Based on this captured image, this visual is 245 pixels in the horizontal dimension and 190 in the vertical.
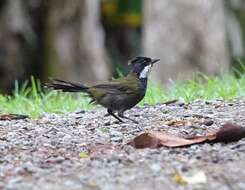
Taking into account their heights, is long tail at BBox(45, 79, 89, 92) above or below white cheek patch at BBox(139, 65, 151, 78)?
below

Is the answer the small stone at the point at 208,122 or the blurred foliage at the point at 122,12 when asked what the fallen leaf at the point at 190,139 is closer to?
the small stone at the point at 208,122

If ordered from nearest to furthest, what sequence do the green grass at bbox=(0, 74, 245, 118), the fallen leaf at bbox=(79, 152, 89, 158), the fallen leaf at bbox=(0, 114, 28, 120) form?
the fallen leaf at bbox=(79, 152, 89, 158) → the fallen leaf at bbox=(0, 114, 28, 120) → the green grass at bbox=(0, 74, 245, 118)

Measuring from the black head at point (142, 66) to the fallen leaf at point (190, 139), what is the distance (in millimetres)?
1748

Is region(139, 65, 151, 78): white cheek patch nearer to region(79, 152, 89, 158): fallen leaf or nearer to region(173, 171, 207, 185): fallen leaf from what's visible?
region(79, 152, 89, 158): fallen leaf

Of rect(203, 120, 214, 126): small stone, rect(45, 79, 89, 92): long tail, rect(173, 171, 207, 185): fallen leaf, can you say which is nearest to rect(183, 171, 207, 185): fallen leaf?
rect(173, 171, 207, 185): fallen leaf

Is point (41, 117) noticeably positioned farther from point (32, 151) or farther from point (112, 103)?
point (32, 151)

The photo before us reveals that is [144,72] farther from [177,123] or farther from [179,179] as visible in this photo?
[179,179]

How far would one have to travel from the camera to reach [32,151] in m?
5.67

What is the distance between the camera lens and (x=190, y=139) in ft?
18.6

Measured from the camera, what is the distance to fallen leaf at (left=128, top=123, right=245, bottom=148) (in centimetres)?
557

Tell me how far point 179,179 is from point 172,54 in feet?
35.3

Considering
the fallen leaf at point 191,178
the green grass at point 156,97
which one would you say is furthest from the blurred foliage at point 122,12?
the fallen leaf at point 191,178

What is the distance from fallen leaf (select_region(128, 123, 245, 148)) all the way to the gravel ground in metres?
0.05

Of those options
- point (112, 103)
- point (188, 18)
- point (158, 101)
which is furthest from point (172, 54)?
point (112, 103)
